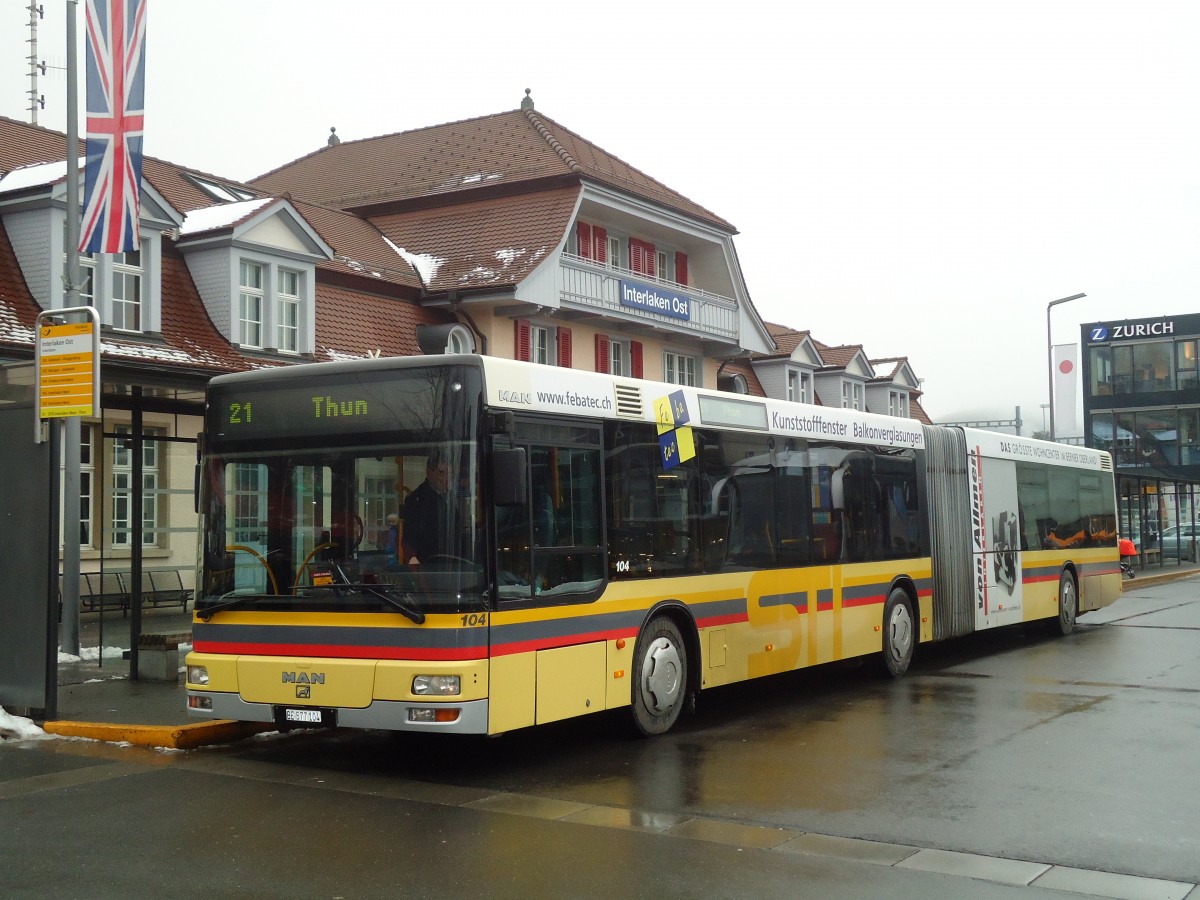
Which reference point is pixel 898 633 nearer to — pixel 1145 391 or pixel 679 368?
pixel 679 368

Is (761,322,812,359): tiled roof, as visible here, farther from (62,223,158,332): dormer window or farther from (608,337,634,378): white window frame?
(62,223,158,332): dormer window

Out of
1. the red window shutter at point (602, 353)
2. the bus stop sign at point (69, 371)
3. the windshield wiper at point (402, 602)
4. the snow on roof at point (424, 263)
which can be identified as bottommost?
the windshield wiper at point (402, 602)

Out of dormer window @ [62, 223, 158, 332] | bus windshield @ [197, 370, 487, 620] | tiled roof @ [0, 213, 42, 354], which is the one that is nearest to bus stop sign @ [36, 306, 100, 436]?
bus windshield @ [197, 370, 487, 620]

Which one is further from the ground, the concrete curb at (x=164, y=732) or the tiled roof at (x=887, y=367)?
the tiled roof at (x=887, y=367)

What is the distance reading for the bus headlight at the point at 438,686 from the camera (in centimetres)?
876

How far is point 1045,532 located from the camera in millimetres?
19688

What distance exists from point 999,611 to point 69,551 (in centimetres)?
1143

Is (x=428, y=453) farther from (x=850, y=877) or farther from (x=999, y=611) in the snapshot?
(x=999, y=611)

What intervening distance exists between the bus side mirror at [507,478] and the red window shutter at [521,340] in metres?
21.4

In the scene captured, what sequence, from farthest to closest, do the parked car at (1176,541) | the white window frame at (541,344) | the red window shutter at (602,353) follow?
the parked car at (1176,541) < the red window shutter at (602,353) < the white window frame at (541,344)

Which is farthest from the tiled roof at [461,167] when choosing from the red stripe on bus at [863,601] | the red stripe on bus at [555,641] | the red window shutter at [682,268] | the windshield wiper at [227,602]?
the windshield wiper at [227,602]

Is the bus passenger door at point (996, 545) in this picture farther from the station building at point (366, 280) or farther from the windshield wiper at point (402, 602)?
the windshield wiper at point (402, 602)

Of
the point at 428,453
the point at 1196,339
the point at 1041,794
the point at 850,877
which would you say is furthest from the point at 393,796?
the point at 1196,339

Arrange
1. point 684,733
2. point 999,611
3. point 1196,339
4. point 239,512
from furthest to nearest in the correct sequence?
point 1196,339, point 999,611, point 684,733, point 239,512
